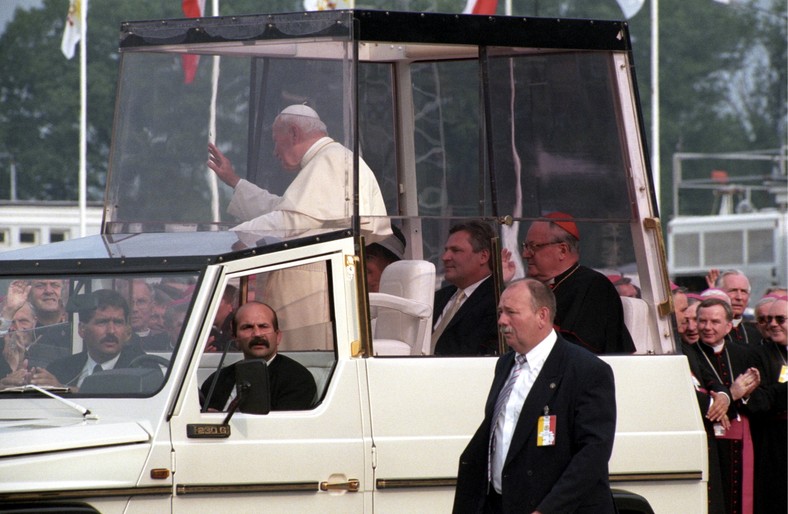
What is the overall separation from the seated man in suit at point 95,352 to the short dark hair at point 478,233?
178cm

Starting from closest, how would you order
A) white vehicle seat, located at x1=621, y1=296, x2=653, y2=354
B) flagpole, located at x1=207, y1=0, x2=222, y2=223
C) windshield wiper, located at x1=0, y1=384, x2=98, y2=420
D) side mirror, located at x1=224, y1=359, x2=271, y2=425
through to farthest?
side mirror, located at x1=224, y1=359, x2=271, y2=425, windshield wiper, located at x1=0, y1=384, x2=98, y2=420, white vehicle seat, located at x1=621, y1=296, x2=653, y2=354, flagpole, located at x1=207, y1=0, x2=222, y2=223

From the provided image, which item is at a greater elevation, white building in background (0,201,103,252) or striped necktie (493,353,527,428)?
white building in background (0,201,103,252)

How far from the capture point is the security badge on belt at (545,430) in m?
5.05

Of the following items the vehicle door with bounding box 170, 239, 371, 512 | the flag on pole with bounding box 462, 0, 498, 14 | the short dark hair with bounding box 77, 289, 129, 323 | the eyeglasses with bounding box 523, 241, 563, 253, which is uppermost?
the flag on pole with bounding box 462, 0, 498, 14

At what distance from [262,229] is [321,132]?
2.08 ft

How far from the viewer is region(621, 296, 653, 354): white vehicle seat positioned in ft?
22.1

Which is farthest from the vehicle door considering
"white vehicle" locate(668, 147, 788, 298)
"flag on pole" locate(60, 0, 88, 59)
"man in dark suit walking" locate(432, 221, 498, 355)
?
"flag on pole" locate(60, 0, 88, 59)

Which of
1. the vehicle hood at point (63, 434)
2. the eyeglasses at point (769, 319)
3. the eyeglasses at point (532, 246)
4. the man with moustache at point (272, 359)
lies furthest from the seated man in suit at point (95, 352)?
the eyeglasses at point (769, 319)

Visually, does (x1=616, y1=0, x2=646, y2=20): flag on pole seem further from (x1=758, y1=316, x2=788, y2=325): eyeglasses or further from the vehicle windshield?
the vehicle windshield

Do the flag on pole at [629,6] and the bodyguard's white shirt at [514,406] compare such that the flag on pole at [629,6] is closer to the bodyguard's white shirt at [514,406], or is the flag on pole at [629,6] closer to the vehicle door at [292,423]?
the vehicle door at [292,423]

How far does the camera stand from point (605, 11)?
57.7 metres

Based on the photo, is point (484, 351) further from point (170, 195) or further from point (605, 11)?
point (605, 11)

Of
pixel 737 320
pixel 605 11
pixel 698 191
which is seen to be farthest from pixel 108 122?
pixel 737 320

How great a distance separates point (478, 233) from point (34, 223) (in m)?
16.7
